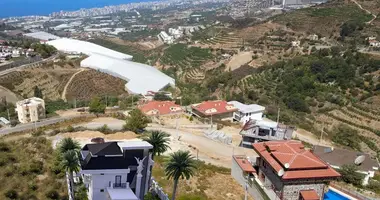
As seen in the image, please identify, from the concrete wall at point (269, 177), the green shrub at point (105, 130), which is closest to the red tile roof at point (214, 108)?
the green shrub at point (105, 130)

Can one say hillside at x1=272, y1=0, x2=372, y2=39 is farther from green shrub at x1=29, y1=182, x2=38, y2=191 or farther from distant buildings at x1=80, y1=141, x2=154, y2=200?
green shrub at x1=29, y1=182, x2=38, y2=191

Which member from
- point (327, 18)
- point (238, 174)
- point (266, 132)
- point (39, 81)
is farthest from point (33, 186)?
point (327, 18)

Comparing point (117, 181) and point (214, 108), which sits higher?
point (117, 181)

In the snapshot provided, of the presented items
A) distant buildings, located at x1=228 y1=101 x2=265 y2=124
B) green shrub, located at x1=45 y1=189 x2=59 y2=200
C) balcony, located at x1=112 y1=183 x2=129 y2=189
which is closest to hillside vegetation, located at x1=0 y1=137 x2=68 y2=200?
green shrub, located at x1=45 y1=189 x2=59 y2=200

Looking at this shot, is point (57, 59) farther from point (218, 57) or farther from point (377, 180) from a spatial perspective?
point (377, 180)

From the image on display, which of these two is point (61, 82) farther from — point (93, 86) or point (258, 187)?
point (258, 187)
